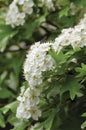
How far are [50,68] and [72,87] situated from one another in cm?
16

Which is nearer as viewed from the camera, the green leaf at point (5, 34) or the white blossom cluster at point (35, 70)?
the white blossom cluster at point (35, 70)

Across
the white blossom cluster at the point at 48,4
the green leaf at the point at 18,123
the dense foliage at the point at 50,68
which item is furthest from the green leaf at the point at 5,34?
the green leaf at the point at 18,123

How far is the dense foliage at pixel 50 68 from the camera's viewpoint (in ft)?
8.74

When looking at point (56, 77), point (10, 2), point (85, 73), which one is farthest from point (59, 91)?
point (10, 2)

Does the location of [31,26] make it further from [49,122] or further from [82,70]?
[82,70]

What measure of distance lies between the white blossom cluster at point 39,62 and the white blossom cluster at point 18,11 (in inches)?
27.3

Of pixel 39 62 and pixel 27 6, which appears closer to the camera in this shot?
pixel 39 62

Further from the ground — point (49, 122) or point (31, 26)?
point (31, 26)

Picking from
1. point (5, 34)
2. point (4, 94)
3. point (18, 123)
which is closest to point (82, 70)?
point (18, 123)

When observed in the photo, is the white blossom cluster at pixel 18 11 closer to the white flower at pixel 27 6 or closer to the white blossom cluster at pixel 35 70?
the white flower at pixel 27 6

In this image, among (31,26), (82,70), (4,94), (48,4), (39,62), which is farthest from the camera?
(4,94)

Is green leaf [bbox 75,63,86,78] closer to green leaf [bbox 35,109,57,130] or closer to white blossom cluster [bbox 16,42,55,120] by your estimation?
→ white blossom cluster [bbox 16,42,55,120]

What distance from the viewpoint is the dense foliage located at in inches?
105

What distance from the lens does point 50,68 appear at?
2654mm
